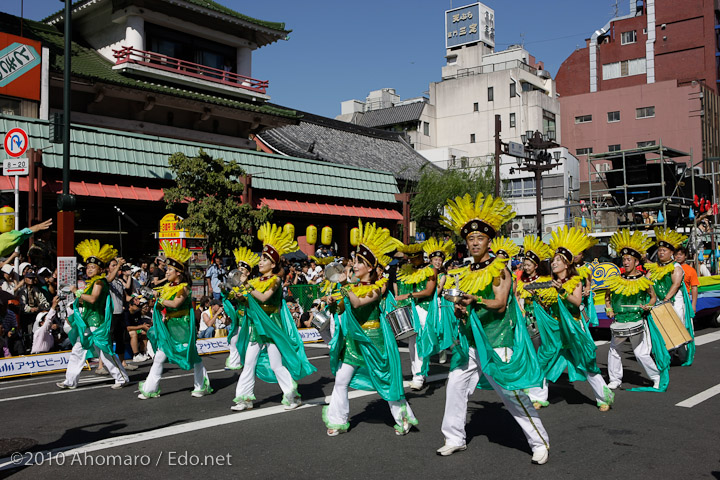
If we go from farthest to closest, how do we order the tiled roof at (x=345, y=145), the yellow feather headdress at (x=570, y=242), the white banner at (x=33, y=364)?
1. the tiled roof at (x=345, y=145)
2. the white banner at (x=33, y=364)
3. the yellow feather headdress at (x=570, y=242)

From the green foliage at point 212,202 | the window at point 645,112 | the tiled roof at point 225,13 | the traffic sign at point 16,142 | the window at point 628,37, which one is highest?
the window at point 628,37

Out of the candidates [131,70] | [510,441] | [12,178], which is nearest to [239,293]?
[510,441]

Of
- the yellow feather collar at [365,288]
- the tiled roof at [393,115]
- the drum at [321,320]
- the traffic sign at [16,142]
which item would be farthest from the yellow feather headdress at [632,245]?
the tiled roof at [393,115]

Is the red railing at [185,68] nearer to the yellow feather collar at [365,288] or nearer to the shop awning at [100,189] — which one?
the shop awning at [100,189]

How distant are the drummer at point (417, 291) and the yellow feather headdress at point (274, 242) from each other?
1390 millimetres

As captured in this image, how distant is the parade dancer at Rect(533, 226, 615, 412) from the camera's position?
730cm

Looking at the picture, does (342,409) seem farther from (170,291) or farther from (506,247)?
(506,247)

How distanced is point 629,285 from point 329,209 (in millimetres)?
16980

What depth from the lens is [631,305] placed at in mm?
8422

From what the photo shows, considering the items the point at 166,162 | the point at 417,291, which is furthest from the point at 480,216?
the point at 166,162

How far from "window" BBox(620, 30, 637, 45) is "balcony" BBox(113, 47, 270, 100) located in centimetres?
4319

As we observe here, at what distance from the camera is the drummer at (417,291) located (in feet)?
28.0

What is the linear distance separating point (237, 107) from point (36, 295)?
542 inches

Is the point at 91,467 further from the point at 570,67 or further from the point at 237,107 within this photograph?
the point at 570,67
